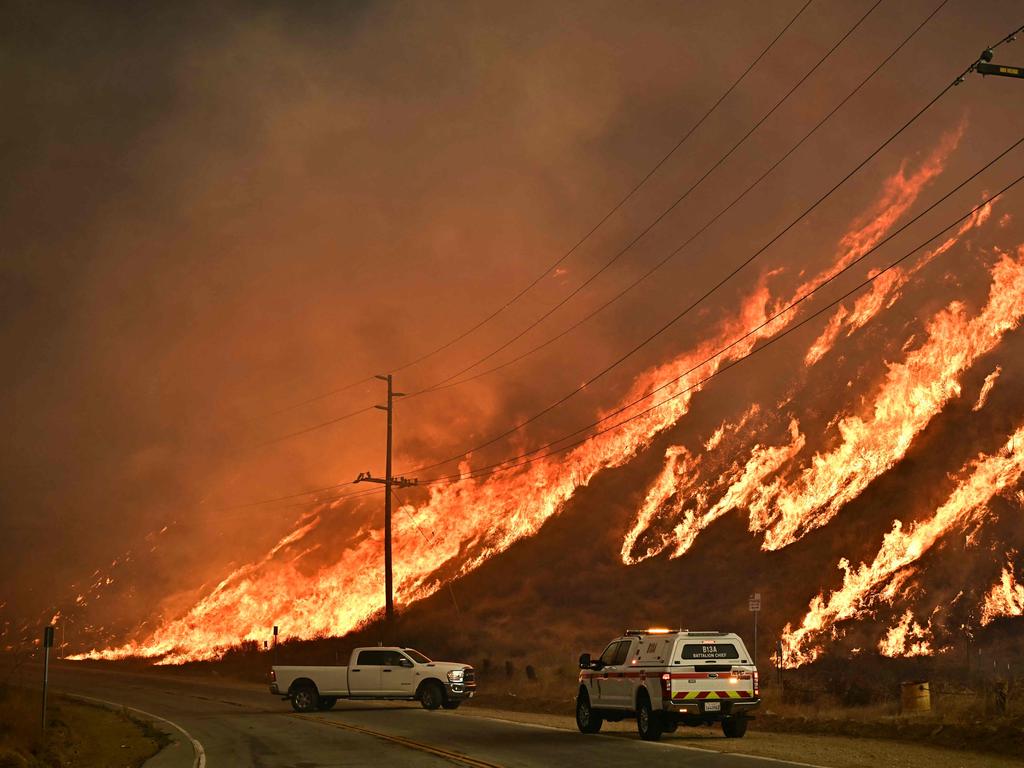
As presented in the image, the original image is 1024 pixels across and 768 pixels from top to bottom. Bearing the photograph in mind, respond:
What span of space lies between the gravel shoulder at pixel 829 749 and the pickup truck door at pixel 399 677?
36.7 ft

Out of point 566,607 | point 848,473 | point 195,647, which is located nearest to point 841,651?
point 848,473

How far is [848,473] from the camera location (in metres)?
72.2

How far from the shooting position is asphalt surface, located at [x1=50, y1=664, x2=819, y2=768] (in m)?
19.0

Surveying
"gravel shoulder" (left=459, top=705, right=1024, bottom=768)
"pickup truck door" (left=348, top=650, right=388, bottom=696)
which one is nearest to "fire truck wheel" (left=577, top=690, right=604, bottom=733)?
"gravel shoulder" (left=459, top=705, right=1024, bottom=768)

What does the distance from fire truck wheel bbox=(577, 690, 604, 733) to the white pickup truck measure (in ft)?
37.9

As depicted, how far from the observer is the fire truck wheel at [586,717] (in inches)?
993

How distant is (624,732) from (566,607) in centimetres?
5042

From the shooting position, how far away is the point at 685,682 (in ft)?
72.7

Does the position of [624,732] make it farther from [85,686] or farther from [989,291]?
[989,291]

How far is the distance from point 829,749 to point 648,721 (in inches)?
155

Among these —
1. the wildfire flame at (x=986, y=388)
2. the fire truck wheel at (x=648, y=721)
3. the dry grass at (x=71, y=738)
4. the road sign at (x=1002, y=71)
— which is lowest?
the dry grass at (x=71, y=738)

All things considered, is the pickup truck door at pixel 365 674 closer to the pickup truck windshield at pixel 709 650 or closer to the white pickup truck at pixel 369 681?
the white pickup truck at pixel 369 681

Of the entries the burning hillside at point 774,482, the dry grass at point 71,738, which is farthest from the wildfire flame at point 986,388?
the dry grass at point 71,738

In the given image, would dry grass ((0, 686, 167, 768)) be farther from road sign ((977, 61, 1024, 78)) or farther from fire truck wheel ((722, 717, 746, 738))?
road sign ((977, 61, 1024, 78))
